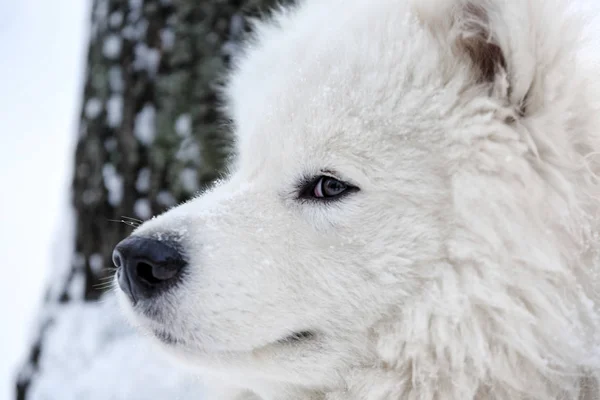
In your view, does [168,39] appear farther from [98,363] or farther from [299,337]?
[299,337]

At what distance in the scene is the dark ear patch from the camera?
2059mm

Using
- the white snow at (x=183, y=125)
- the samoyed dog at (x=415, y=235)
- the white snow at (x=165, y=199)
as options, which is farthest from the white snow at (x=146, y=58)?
the samoyed dog at (x=415, y=235)

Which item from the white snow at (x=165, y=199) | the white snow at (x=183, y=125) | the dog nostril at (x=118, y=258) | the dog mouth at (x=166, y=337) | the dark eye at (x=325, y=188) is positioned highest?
the dark eye at (x=325, y=188)

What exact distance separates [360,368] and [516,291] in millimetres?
549

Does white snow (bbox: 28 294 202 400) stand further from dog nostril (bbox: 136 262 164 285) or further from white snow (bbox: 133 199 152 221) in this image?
dog nostril (bbox: 136 262 164 285)

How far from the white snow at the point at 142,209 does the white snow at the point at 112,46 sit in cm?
96

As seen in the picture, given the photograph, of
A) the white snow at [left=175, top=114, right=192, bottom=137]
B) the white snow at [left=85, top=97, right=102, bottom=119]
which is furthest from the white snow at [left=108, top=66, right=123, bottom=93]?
the white snow at [left=175, top=114, right=192, bottom=137]

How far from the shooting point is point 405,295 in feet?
6.75

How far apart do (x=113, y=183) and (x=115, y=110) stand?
47cm

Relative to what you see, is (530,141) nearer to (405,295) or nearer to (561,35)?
(561,35)

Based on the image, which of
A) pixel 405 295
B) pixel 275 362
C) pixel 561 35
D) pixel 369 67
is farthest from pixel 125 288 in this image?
pixel 561 35

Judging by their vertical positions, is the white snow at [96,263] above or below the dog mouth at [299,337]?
below

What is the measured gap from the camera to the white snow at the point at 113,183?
4188 millimetres

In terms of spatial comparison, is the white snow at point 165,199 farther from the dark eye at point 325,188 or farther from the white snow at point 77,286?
the dark eye at point 325,188
